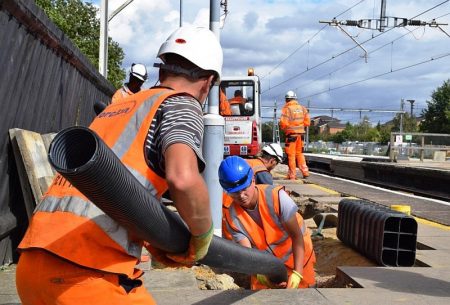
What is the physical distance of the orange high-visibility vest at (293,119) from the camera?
1563 cm

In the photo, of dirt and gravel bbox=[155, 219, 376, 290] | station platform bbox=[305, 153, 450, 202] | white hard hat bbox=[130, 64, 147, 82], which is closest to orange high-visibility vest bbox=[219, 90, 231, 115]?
station platform bbox=[305, 153, 450, 202]

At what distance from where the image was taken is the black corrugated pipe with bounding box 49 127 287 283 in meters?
1.79

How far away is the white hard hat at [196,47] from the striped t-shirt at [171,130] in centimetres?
23

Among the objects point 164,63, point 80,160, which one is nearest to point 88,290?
point 80,160

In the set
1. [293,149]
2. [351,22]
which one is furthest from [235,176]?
[351,22]

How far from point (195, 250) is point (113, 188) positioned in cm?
53

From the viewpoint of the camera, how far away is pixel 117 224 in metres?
2.07

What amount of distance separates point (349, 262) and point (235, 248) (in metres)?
5.05

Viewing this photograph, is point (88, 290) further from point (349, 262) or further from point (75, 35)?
point (75, 35)

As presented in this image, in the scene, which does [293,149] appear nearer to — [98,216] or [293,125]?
[293,125]

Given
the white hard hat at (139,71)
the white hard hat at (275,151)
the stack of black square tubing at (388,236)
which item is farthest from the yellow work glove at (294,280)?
the white hard hat at (139,71)

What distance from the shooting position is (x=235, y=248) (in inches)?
112

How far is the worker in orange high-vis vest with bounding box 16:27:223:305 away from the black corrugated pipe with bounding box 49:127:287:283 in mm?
72

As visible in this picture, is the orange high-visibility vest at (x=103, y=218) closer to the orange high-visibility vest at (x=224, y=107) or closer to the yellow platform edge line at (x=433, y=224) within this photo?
the yellow platform edge line at (x=433, y=224)
